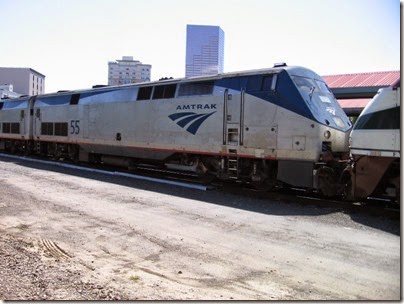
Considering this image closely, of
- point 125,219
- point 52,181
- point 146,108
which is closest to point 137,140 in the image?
point 146,108

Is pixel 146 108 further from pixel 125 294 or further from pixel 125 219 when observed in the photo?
pixel 125 294

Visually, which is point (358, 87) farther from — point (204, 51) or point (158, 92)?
point (158, 92)

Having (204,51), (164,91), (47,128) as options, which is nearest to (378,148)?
(164,91)

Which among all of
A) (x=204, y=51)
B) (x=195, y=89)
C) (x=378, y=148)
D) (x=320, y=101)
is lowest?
(x=378, y=148)

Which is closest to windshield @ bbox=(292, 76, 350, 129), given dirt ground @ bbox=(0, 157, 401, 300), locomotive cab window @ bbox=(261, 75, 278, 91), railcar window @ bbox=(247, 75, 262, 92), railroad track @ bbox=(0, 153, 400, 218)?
A: locomotive cab window @ bbox=(261, 75, 278, 91)

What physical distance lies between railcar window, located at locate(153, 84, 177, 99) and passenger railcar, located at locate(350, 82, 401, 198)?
704 centimetres

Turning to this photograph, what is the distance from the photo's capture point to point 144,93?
15.9 m

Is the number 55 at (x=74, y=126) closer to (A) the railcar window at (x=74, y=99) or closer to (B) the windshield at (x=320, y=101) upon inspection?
(A) the railcar window at (x=74, y=99)

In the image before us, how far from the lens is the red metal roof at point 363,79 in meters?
22.9

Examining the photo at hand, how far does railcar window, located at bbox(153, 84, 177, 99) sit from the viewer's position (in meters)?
14.6

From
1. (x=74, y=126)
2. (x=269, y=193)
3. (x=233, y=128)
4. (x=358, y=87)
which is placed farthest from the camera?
(x=358, y=87)

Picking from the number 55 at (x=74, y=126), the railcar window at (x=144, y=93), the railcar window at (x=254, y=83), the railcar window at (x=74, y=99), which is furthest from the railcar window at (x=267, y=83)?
the railcar window at (x=74, y=99)

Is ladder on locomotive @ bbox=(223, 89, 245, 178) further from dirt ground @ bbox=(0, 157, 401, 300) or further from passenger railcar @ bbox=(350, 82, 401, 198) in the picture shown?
passenger railcar @ bbox=(350, 82, 401, 198)

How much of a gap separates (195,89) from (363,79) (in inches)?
564
